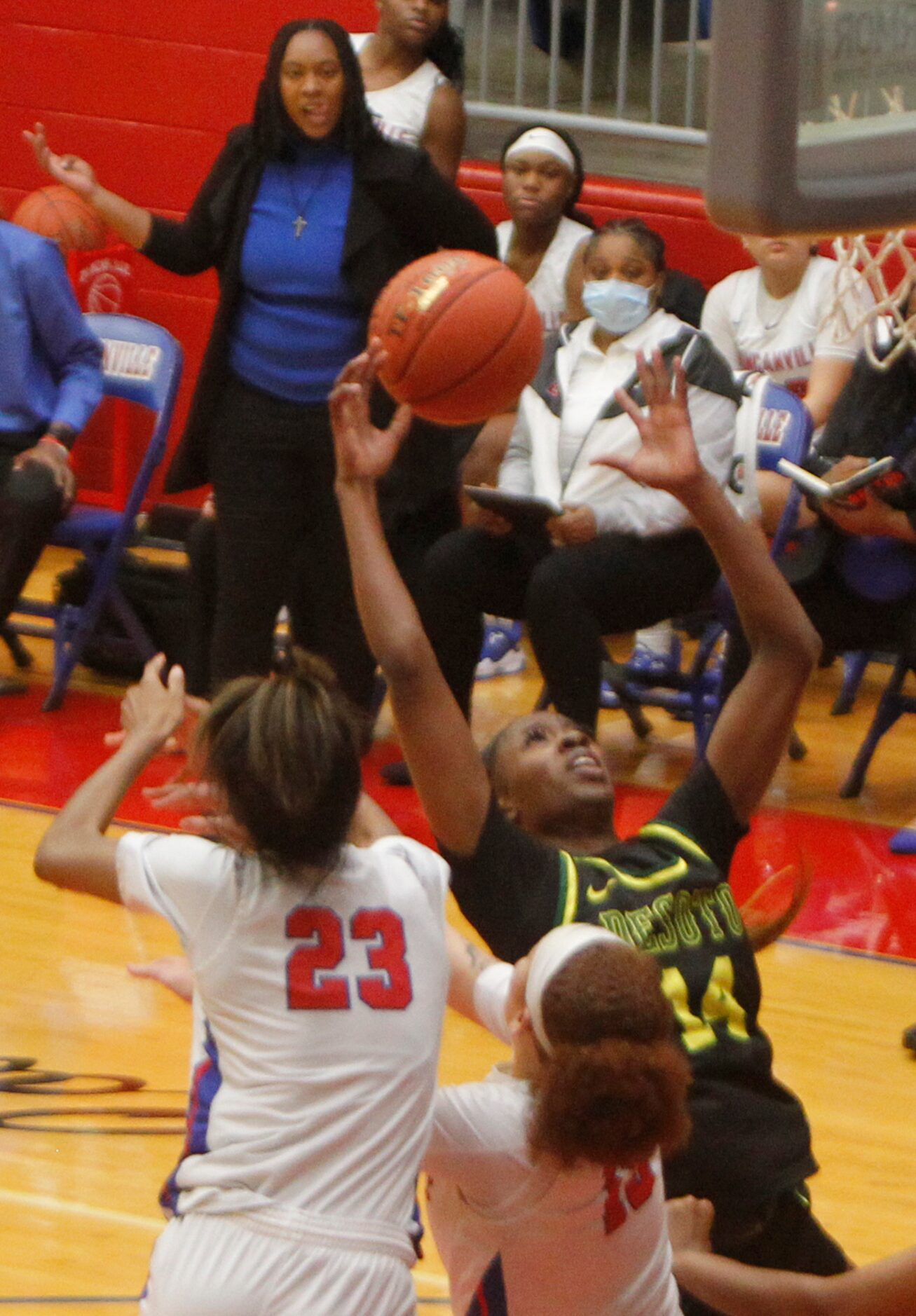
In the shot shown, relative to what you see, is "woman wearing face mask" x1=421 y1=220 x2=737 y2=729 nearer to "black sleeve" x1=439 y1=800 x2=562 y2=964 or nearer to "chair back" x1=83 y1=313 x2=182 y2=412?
"chair back" x1=83 y1=313 x2=182 y2=412

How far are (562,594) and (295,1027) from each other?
331 centimetres

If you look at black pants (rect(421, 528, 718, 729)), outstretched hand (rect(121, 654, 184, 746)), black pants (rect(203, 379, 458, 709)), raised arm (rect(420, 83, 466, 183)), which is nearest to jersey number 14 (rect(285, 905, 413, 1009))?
outstretched hand (rect(121, 654, 184, 746))

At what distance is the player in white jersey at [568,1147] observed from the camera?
81.0 inches

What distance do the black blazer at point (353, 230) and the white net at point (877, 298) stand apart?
1.21 m

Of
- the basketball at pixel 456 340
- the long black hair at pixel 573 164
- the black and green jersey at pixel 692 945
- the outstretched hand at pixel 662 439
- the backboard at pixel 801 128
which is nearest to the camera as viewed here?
the backboard at pixel 801 128

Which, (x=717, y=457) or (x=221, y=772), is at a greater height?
(x=221, y=772)

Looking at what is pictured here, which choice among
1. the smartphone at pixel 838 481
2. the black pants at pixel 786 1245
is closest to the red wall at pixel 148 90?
the smartphone at pixel 838 481

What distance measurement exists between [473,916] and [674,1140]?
568 mm

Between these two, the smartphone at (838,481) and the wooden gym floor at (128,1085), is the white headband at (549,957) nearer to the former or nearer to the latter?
the wooden gym floor at (128,1085)

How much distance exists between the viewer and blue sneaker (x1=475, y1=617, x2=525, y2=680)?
273 inches

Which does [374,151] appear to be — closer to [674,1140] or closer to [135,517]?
[135,517]

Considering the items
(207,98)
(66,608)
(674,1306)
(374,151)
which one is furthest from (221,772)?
(207,98)

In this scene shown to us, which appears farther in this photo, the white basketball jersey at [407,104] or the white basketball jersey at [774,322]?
the white basketball jersey at [407,104]

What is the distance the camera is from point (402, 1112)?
2.29 meters
